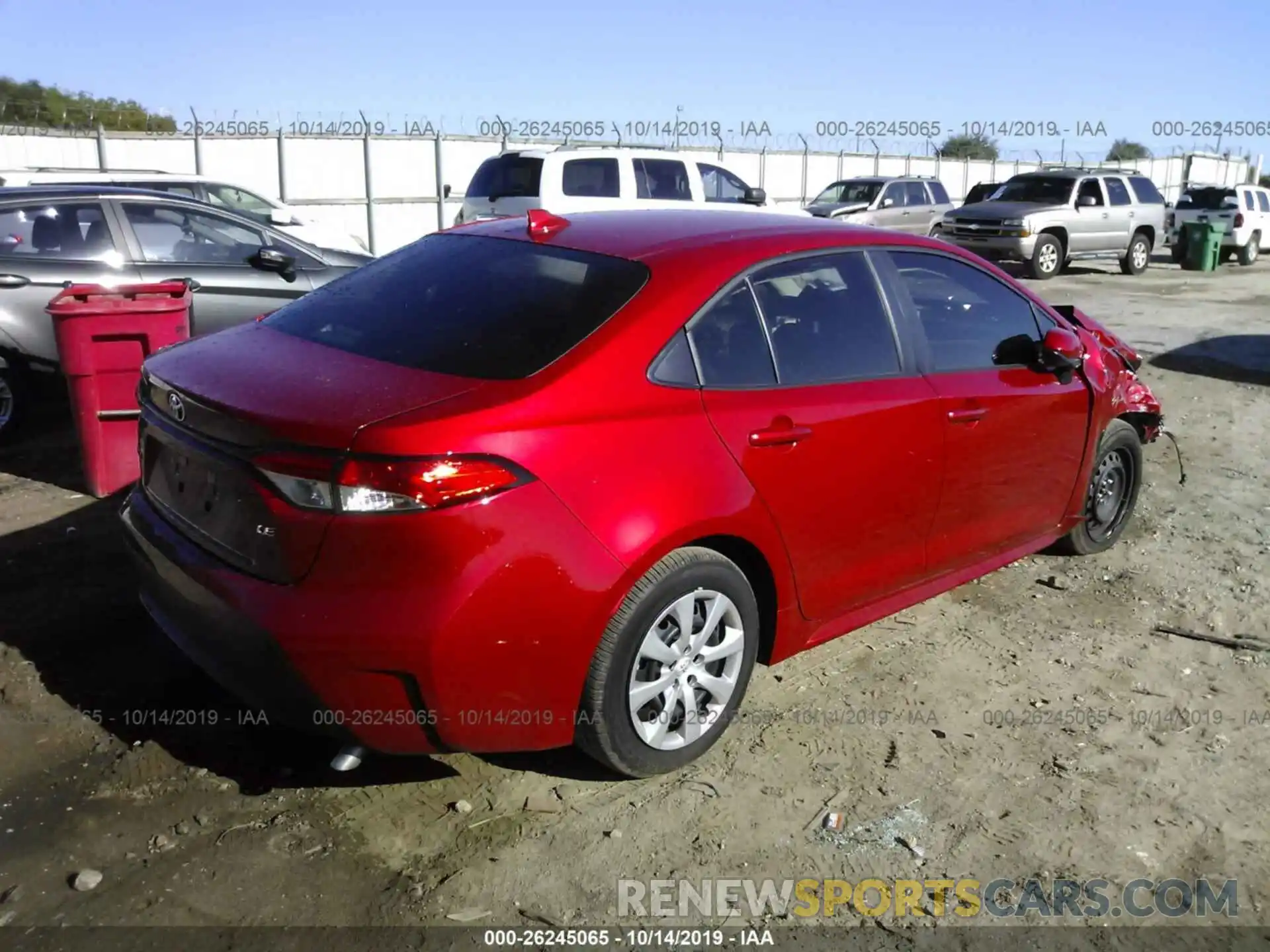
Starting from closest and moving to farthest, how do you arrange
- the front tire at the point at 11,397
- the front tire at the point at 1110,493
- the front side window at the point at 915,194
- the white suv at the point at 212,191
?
1. the front tire at the point at 1110,493
2. the front tire at the point at 11,397
3. the white suv at the point at 212,191
4. the front side window at the point at 915,194

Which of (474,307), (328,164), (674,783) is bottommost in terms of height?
(674,783)

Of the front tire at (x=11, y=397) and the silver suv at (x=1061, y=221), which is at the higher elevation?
the silver suv at (x=1061, y=221)

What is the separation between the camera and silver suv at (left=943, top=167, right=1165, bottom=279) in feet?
63.0

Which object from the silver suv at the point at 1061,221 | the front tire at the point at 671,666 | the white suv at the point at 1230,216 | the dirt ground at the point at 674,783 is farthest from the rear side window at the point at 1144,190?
the front tire at the point at 671,666

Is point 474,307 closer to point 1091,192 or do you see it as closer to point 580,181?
point 580,181

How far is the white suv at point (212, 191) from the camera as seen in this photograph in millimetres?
9805

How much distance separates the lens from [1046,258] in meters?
19.5

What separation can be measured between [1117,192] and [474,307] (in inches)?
809

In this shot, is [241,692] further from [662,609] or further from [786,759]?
[786,759]

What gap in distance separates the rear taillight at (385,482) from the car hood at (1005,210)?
1837cm

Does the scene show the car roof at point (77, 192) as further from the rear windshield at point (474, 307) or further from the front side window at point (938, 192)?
the front side window at point (938, 192)

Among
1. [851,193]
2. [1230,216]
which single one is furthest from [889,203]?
[1230,216]

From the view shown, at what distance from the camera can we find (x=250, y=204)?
13117mm

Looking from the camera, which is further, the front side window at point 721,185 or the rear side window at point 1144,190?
the rear side window at point 1144,190
